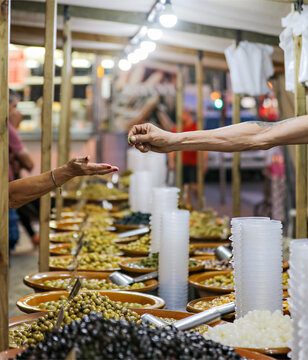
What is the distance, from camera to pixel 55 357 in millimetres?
1708

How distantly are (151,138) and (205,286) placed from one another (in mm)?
1102

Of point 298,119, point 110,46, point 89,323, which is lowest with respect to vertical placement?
point 89,323

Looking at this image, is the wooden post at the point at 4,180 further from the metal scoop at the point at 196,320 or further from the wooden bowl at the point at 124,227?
the wooden bowl at the point at 124,227

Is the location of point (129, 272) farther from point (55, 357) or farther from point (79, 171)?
point (55, 357)

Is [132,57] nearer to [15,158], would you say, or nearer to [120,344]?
[15,158]

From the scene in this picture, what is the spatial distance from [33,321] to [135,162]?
5331mm

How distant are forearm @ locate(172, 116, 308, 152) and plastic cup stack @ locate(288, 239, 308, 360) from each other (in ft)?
1.74

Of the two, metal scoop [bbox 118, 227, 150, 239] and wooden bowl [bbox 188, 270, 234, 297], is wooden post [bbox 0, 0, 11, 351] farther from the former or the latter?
metal scoop [bbox 118, 227, 150, 239]

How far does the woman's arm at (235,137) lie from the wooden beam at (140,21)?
3.37 meters

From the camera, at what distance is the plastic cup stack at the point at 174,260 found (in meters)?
3.35

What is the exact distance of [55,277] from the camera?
Answer: 3523 millimetres

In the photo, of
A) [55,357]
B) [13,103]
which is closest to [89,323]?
[55,357]

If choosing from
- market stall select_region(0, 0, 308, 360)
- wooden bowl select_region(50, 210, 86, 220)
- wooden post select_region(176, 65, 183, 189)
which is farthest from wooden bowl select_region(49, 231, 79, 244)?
wooden post select_region(176, 65, 183, 189)

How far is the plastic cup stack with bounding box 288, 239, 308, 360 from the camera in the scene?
1852 millimetres
